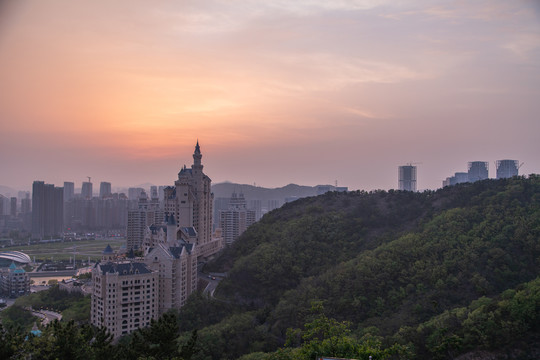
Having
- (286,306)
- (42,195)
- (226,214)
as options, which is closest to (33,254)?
(42,195)

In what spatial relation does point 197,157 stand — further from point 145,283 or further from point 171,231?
point 145,283

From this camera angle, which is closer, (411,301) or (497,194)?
(411,301)

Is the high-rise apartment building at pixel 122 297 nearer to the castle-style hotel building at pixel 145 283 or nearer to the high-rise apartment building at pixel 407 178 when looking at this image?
the castle-style hotel building at pixel 145 283

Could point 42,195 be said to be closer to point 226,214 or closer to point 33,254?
point 33,254

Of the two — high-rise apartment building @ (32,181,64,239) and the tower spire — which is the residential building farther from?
high-rise apartment building @ (32,181,64,239)

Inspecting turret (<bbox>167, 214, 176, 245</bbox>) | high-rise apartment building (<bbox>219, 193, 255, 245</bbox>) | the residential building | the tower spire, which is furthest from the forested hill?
the residential building

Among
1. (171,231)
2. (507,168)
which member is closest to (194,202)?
(171,231)
